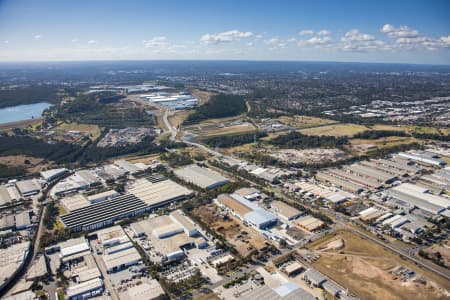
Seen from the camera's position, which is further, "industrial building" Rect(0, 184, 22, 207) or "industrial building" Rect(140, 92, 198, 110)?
"industrial building" Rect(140, 92, 198, 110)

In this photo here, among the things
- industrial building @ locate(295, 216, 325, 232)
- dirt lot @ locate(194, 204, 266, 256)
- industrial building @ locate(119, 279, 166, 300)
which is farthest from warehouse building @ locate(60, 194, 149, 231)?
industrial building @ locate(295, 216, 325, 232)

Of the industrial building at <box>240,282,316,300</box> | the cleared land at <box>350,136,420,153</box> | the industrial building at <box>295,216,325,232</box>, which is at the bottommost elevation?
the industrial building at <box>295,216,325,232</box>

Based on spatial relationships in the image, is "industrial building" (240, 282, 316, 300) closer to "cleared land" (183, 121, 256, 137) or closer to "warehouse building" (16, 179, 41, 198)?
"warehouse building" (16, 179, 41, 198)

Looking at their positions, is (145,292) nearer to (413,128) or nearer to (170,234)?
(170,234)

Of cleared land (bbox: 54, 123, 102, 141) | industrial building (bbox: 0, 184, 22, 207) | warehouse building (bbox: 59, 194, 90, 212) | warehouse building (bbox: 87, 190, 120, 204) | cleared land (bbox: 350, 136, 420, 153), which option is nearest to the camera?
warehouse building (bbox: 59, 194, 90, 212)

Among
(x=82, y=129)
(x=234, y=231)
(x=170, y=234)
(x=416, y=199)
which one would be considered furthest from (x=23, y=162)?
(x=416, y=199)

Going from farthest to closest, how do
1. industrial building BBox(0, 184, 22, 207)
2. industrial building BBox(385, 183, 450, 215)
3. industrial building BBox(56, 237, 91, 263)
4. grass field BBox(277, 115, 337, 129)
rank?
1. grass field BBox(277, 115, 337, 129)
2. industrial building BBox(0, 184, 22, 207)
3. industrial building BBox(385, 183, 450, 215)
4. industrial building BBox(56, 237, 91, 263)

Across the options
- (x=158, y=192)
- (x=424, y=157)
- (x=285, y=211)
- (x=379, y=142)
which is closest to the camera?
(x=285, y=211)

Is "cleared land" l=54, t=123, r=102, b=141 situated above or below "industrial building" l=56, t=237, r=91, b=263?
above
